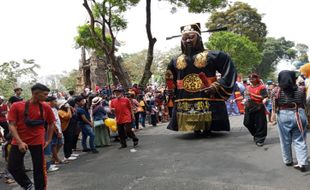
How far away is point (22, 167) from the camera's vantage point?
515 cm

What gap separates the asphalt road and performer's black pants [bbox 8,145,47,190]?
793 mm

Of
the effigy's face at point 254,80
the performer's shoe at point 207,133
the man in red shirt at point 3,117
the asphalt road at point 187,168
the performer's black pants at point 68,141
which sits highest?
the effigy's face at point 254,80

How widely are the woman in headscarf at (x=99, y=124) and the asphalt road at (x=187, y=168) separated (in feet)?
2.93

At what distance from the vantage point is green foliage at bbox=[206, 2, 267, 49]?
47.9 m

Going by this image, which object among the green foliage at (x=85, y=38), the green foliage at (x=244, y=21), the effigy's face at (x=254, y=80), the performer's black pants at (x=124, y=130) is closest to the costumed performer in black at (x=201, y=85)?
the effigy's face at (x=254, y=80)

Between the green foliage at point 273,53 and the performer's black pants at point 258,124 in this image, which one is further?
the green foliage at point 273,53

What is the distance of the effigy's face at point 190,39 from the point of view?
9.21 m

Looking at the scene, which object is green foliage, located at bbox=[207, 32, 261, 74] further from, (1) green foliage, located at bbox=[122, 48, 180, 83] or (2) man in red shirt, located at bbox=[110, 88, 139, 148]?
(2) man in red shirt, located at bbox=[110, 88, 139, 148]

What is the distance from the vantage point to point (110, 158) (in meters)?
7.96

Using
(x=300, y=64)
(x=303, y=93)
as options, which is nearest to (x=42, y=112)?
(x=303, y=93)

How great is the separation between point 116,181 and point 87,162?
6.79ft

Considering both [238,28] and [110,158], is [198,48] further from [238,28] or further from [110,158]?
[238,28]

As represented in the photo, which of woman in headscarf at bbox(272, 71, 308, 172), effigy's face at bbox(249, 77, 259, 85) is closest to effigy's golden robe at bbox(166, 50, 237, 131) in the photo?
effigy's face at bbox(249, 77, 259, 85)

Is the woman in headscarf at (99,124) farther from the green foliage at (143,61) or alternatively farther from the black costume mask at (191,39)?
the green foliage at (143,61)
